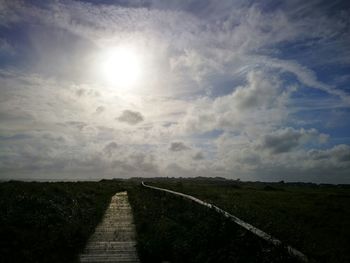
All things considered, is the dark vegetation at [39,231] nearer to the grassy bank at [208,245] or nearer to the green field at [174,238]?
the green field at [174,238]

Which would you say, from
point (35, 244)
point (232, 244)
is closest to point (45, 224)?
point (35, 244)

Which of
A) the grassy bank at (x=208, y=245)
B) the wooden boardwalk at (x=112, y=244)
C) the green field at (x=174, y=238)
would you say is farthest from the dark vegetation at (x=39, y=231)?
the grassy bank at (x=208, y=245)

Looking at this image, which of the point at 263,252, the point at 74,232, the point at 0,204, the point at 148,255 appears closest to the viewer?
the point at 263,252

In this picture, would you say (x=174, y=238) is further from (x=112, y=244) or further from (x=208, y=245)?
(x=112, y=244)

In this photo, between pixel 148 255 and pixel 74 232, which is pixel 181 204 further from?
pixel 148 255

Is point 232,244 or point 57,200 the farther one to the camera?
point 57,200

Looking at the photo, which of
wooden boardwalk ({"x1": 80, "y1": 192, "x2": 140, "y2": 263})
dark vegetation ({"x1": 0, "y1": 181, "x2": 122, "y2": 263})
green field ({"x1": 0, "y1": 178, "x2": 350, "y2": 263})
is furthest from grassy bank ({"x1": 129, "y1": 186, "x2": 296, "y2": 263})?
dark vegetation ({"x1": 0, "y1": 181, "x2": 122, "y2": 263})

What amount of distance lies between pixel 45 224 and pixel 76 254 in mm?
3157

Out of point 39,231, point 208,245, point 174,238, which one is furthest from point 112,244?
point 208,245

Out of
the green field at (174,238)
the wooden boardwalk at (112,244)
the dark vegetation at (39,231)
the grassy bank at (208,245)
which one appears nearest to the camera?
the grassy bank at (208,245)

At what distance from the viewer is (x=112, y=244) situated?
10297 mm

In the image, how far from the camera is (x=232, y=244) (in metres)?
8.23

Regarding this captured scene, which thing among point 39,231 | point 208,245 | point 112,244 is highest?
point 39,231

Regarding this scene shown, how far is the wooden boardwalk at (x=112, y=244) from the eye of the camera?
8.73 meters
